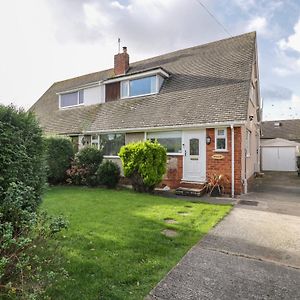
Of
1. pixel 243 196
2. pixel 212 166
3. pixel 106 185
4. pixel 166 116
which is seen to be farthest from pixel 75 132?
pixel 243 196

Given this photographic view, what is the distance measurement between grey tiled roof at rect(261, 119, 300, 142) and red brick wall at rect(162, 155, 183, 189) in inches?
878

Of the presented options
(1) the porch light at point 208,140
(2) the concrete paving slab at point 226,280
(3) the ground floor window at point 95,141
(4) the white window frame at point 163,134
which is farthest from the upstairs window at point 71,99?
(2) the concrete paving slab at point 226,280

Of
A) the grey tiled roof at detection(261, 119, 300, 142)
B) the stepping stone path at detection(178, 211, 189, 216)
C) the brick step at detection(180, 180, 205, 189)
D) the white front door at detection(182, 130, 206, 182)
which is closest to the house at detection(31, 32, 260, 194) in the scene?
the white front door at detection(182, 130, 206, 182)

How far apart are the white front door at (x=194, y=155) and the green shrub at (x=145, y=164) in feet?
5.14

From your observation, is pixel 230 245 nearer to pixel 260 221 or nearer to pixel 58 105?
pixel 260 221

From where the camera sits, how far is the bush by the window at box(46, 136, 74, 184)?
43.3ft

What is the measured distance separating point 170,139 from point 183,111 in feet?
5.04

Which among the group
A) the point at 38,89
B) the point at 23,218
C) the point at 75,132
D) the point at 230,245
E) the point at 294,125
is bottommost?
the point at 230,245

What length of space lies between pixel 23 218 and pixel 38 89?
2763 centimetres

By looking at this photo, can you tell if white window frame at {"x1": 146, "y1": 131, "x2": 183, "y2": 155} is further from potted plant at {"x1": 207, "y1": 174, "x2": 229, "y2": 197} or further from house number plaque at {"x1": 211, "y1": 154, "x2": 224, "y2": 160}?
potted plant at {"x1": 207, "y1": 174, "x2": 229, "y2": 197}

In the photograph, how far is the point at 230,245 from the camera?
16.9ft

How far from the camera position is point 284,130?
33.4 meters

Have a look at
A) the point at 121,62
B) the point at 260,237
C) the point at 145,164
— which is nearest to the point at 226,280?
the point at 260,237

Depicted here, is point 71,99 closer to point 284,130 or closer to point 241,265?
point 241,265
